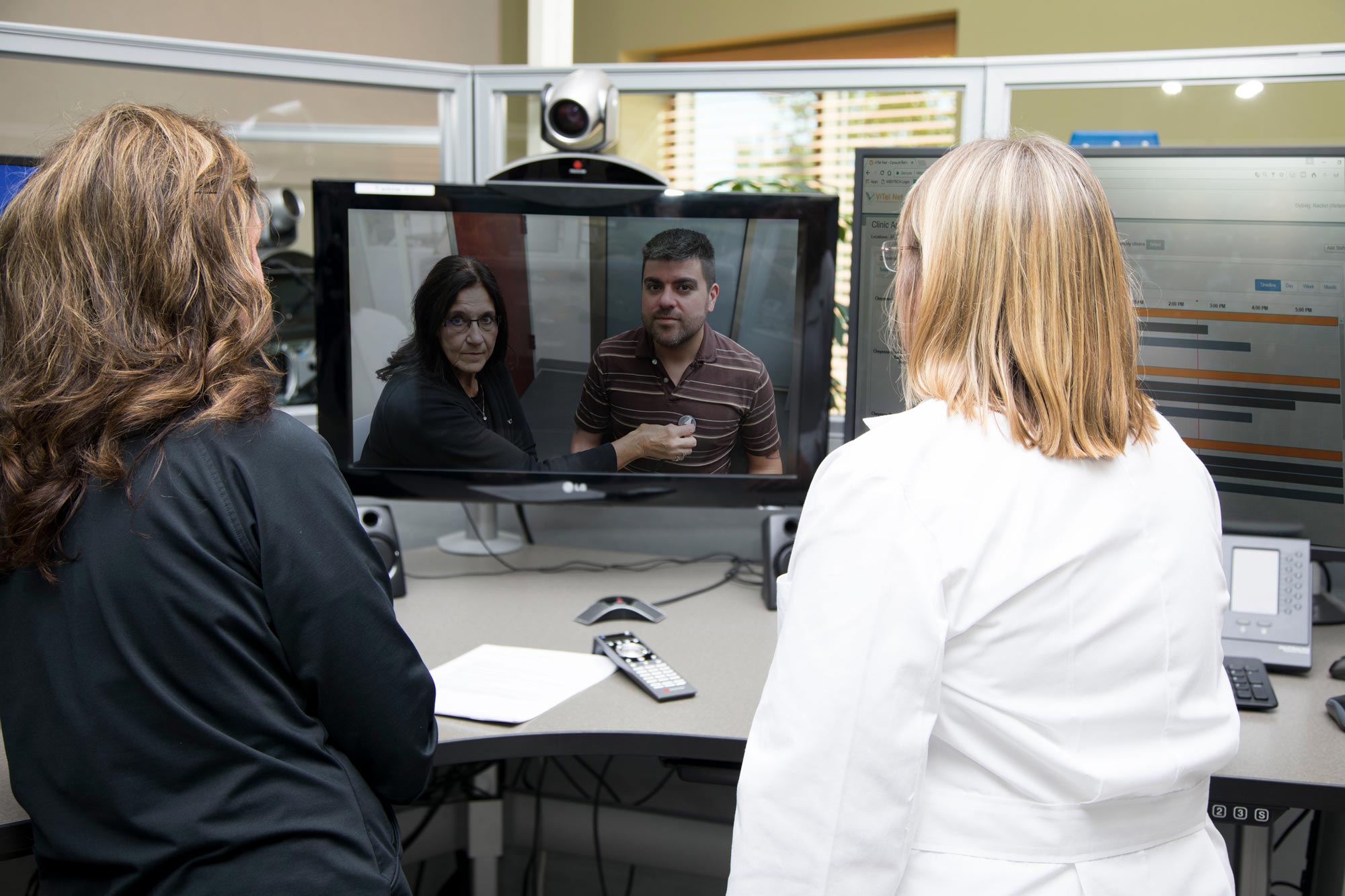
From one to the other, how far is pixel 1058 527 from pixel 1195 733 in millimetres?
213

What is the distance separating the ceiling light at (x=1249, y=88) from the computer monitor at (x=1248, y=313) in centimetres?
25

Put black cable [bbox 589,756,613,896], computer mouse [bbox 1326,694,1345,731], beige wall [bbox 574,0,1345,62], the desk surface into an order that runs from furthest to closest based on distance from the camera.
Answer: beige wall [bbox 574,0,1345,62], black cable [bbox 589,756,613,896], computer mouse [bbox 1326,694,1345,731], the desk surface

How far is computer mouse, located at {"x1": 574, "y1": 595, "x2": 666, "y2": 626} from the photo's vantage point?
4.88ft

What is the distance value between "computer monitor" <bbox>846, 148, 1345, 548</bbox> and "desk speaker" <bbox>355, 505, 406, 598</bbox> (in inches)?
43.8

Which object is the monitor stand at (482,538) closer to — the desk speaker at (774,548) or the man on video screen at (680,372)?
the man on video screen at (680,372)

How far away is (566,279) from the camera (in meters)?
1.53

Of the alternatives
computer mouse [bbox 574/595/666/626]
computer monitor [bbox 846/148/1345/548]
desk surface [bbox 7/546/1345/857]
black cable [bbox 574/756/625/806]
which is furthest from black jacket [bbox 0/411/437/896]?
black cable [bbox 574/756/625/806]

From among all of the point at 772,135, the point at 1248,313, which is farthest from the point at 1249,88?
the point at 772,135

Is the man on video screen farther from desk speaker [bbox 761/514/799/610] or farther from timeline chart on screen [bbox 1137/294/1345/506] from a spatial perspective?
timeline chart on screen [bbox 1137/294/1345/506]

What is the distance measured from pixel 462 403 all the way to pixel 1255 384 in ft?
3.58

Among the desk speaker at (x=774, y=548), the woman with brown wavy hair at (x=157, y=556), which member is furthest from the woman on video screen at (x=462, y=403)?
the woman with brown wavy hair at (x=157, y=556)

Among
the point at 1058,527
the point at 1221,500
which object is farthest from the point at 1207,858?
the point at 1221,500

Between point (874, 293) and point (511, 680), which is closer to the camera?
point (511, 680)

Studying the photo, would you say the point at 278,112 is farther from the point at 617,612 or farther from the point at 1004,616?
the point at 1004,616
